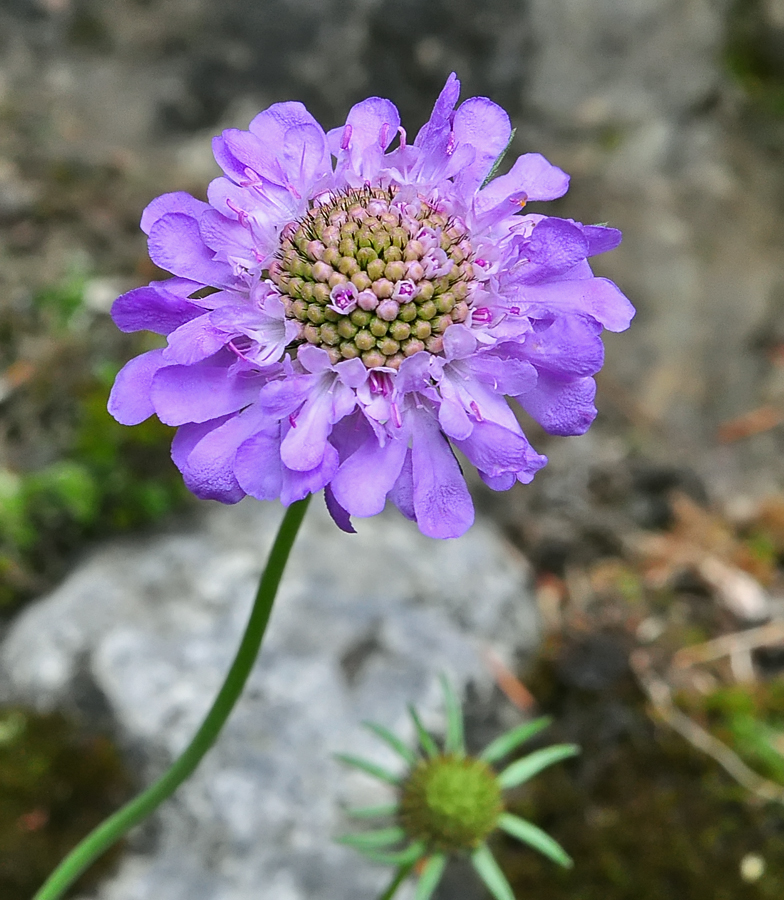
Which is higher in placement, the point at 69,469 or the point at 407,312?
the point at 407,312

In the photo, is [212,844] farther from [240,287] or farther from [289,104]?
[289,104]

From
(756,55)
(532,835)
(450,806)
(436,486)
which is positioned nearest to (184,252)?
(436,486)

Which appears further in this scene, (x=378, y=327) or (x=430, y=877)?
(x=430, y=877)

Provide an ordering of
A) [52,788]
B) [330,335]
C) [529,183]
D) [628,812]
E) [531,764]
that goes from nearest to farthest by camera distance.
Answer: [330,335] < [529,183] < [531,764] < [52,788] < [628,812]

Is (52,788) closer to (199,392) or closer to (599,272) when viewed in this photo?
(199,392)

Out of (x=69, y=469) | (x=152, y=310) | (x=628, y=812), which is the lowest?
(x=628, y=812)

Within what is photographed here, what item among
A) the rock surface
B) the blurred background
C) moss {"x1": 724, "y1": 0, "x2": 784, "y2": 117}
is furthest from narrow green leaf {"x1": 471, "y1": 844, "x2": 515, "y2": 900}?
moss {"x1": 724, "y1": 0, "x2": 784, "y2": 117}

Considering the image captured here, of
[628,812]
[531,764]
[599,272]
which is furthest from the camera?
[599,272]
